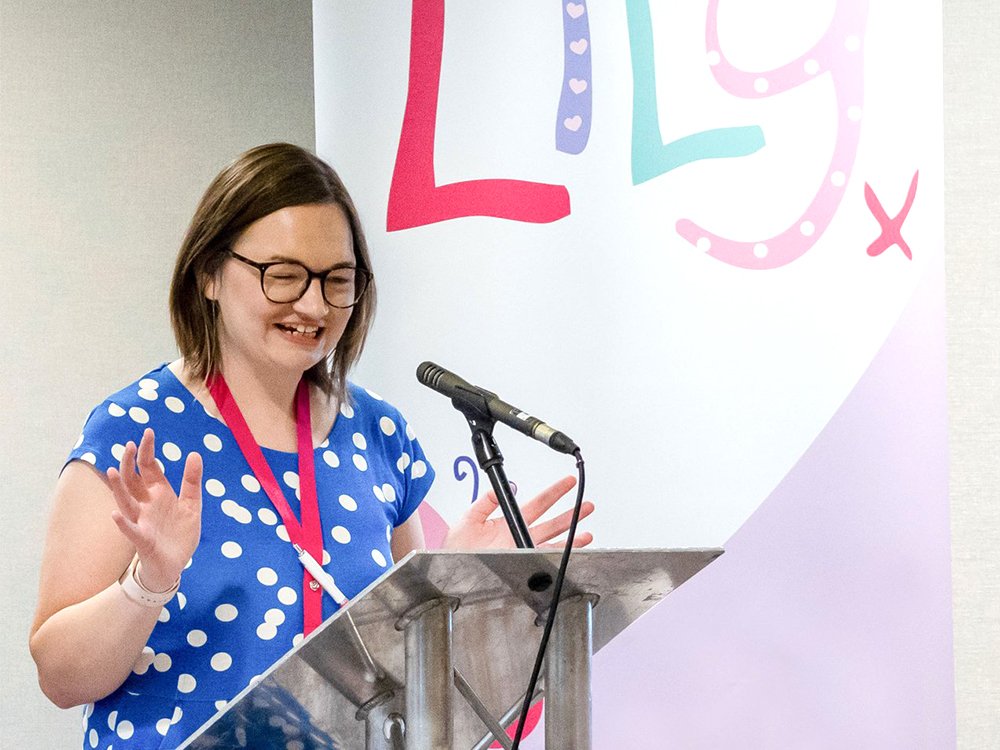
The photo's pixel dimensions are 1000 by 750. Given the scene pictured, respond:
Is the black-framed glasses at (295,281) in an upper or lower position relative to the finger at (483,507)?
upper

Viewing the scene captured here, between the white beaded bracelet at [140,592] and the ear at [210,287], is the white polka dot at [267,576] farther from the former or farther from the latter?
the ear at [210,287]

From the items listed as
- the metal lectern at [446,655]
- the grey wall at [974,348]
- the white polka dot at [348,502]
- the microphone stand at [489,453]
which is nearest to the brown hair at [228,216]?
the white polka dot at [348,502]

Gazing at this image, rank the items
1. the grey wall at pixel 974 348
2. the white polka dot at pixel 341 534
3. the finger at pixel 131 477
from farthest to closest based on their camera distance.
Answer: the grey wall at pixel 974 348, the white polka dot at pixel 341 534, the finger at pixel 131 477

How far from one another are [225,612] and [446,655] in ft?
1.70

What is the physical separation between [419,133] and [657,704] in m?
1.56

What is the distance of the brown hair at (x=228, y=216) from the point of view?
174 cm

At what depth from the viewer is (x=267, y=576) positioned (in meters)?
1.62

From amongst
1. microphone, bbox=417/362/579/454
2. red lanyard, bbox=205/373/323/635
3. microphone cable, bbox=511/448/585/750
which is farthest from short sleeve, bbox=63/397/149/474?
microphone cable, bbox=511/448/585/750

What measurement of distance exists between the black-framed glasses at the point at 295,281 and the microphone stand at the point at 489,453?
15.0 inches

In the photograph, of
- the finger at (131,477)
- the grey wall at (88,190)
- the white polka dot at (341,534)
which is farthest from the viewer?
the grey wall at (88,190)

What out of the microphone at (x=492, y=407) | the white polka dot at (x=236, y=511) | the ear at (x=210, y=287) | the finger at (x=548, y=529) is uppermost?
the ear at (x=210, y=287)

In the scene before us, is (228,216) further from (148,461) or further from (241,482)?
(148,461)

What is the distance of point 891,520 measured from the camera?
2189mm

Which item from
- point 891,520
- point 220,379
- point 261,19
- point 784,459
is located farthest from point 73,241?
point 891,520
